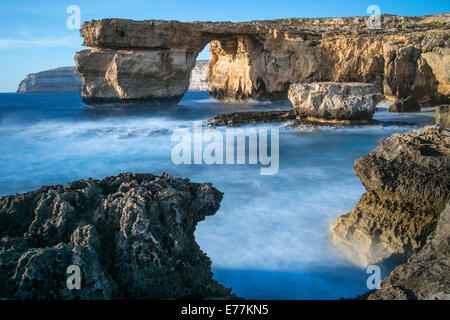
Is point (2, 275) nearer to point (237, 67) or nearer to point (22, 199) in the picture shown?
point (22, 199)

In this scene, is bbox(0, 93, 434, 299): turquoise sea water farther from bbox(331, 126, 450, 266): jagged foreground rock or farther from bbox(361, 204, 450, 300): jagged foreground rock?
bbox(361, 204, 450, 300): jagged foreground rock

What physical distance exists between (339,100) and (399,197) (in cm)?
1018

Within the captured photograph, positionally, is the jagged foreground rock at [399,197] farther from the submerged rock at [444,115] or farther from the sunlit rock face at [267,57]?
the sunlit rock face at [267,57]

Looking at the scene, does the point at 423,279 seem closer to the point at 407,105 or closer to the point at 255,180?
the point at 255,180

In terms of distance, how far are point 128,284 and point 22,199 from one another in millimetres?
1079

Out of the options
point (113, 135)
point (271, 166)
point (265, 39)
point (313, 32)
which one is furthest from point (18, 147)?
point (313, 32)

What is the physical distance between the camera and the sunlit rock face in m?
17.0

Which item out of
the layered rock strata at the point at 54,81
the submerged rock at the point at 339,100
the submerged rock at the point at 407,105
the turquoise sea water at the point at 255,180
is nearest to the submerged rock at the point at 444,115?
the turquoise sea water at the point at 255,180

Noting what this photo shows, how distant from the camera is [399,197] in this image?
334 cm

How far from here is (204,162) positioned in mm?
8930

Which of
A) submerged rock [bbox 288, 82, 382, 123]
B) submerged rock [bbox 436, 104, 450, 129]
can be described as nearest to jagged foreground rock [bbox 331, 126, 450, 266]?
submerged rock [bbox 436, 104, 450, 129]

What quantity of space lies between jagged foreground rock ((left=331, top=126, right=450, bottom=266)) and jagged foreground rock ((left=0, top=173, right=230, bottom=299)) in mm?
1851

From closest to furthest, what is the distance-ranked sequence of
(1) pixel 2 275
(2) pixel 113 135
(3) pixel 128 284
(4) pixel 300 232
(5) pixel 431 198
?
(1) pixel 2 275, (3) pixel 128 284, (5) pixel 431 198, (4) pixel 300 232, (2) pixel 113 135

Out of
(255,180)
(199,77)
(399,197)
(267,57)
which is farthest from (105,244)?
(199,77)
